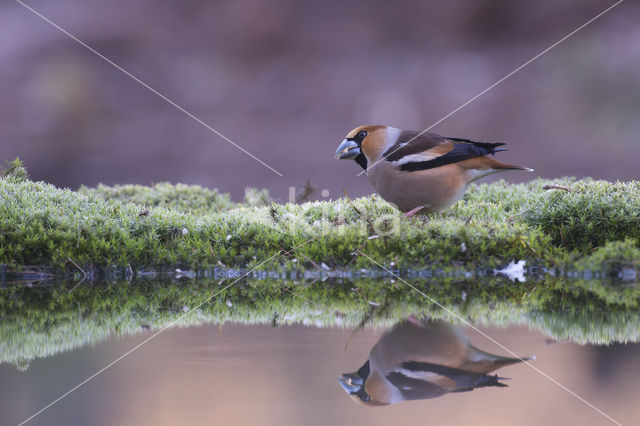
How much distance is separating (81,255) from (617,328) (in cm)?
410

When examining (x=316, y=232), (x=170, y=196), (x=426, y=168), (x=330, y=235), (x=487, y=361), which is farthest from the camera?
(x=170, y=196)

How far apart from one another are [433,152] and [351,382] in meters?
3.78

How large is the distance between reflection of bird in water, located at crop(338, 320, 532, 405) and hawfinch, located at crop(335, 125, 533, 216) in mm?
2815

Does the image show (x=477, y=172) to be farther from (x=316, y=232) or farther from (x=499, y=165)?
(x=316, y=232)

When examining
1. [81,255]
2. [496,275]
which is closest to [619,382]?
[496,275]

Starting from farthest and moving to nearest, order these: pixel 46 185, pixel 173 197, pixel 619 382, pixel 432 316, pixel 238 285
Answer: pixel 173 197 < pixel 46 185 < pixel 238 285 < pixel 432 316 < pixel 619 382

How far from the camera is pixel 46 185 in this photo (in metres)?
6.83

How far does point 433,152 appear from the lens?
5.82 meters

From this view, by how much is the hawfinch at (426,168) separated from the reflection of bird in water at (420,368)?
2815 millimetres

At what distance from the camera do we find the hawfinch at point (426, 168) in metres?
5.73

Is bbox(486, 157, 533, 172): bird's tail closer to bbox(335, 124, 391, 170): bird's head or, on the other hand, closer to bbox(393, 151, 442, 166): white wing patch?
bbox(393, 151, 442, 166): white wing patch

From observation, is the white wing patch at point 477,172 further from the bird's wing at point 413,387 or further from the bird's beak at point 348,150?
the bird's wing at point 413,387

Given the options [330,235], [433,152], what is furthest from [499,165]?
[330,235]

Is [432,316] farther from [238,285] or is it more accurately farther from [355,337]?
[238,285]
